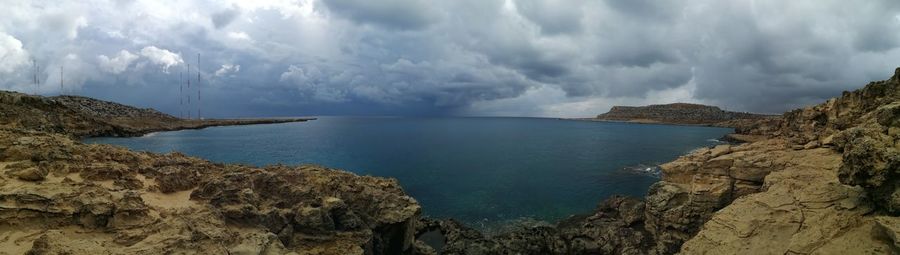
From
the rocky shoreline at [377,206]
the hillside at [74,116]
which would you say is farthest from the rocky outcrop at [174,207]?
the hillside at [74,116]

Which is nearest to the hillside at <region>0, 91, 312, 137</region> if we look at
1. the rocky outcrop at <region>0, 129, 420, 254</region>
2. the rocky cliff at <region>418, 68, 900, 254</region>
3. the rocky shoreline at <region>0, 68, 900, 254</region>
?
the rocky outcrop at <region>0, 129, 420, 254</region>

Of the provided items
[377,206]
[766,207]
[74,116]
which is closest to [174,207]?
[377,206]

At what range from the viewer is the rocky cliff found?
40.9ft

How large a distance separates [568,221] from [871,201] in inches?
763

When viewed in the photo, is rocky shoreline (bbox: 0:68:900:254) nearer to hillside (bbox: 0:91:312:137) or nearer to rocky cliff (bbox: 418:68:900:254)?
rocky cliff (bbox: 418:68:900:254)

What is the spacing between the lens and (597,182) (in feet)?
162

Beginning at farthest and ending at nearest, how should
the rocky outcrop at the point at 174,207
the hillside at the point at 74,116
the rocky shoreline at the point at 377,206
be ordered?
the hillside at the point at 74,116 < the rocky shoreline at the point at 377,206 < the rocky outcrop at the point at 174,207

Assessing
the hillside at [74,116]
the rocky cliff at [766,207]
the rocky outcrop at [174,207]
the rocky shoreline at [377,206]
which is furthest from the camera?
the hillside at [74,116]

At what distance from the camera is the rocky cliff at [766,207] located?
12.5 meters

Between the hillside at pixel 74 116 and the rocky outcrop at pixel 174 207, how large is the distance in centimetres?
878

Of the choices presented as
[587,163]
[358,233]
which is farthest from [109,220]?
[587,163]

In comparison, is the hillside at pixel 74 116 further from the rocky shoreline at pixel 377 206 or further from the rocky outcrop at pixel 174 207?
the rocky shoreline at pixel 377 206

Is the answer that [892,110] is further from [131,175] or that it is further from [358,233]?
[131,175]

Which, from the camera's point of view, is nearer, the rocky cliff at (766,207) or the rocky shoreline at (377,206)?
the rocky shoreline at (377,206)
